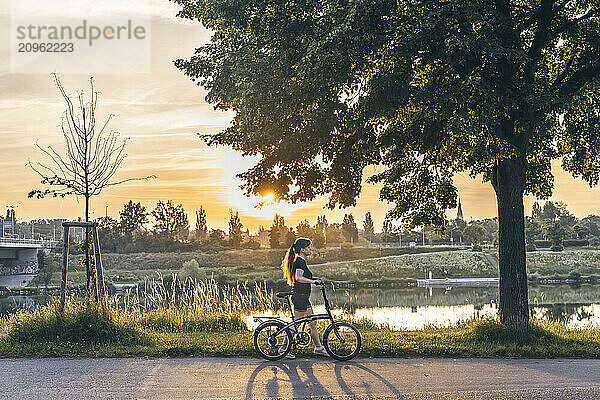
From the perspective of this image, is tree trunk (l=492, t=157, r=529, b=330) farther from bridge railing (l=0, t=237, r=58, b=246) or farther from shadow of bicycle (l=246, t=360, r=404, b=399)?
bridge railing (l=0, t=237, r=58, b=246)

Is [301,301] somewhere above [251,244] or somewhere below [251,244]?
below

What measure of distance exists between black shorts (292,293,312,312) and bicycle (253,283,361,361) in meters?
0.13

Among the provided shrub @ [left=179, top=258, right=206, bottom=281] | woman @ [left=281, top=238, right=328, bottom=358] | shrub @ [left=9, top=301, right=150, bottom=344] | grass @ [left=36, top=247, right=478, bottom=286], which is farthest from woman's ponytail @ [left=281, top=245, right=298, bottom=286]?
grass @ [left=36, top=247, right=478, bottom=286]

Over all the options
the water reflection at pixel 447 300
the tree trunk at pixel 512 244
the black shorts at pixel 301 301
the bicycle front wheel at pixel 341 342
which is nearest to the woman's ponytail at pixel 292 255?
the black shorts at pixel 301 301

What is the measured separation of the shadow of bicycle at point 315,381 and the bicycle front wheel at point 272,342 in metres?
0.15

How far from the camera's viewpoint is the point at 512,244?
12.4 m

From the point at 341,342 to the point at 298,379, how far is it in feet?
4.68

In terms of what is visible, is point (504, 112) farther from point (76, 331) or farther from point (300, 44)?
point (76, 331)

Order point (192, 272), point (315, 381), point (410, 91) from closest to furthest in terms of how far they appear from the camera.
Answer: point (315, 381)
point (410, 91)
point (192, 272)

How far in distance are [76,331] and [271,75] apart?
5.79m

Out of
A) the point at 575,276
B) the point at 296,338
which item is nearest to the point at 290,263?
the point at 296,338

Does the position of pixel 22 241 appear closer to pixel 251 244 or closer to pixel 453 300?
pixel 251 244

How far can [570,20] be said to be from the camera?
42.7 feet

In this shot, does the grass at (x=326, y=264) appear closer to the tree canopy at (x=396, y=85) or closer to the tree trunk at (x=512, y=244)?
the tree canopy at (x=396, y=85)
